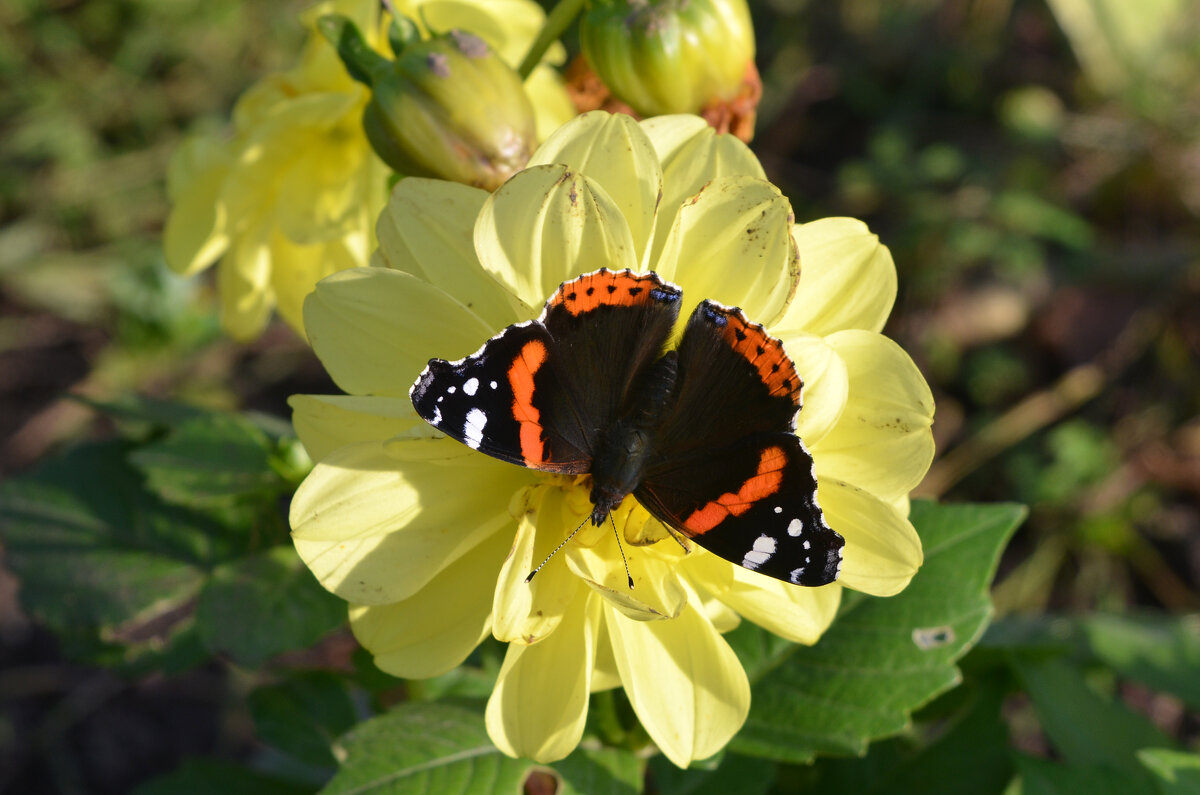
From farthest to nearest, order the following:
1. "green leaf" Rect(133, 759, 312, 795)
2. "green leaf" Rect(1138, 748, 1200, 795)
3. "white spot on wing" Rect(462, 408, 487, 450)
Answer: "green leaf" Rect(133, 759, 312, 795)
"green leaf" Rect(1138, 748, 1200, 795)
"white spot on wing" Rect(462, 408, 487, 450)

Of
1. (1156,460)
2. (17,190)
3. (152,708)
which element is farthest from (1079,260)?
(17,190)

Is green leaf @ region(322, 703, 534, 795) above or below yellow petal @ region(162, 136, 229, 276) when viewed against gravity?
below

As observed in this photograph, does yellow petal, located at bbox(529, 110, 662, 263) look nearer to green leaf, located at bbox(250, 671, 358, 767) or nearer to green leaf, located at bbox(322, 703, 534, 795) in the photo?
green leaf, located at bbox(322, 703, 534, 795)

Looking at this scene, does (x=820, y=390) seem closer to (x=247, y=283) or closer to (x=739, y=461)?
(x=739, y=461)

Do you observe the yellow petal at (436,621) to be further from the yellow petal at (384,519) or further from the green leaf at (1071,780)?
the green leaf at (1071,780)

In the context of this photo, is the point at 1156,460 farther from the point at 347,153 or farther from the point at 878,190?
the point at 347,153

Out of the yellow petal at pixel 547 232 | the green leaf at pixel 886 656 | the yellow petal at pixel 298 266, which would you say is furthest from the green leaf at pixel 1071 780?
the yellow petal at pixel 298 266

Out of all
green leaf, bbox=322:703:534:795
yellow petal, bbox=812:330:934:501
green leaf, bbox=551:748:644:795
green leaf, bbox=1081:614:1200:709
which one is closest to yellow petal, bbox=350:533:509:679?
green leaf, bbox=322:703:534:795
